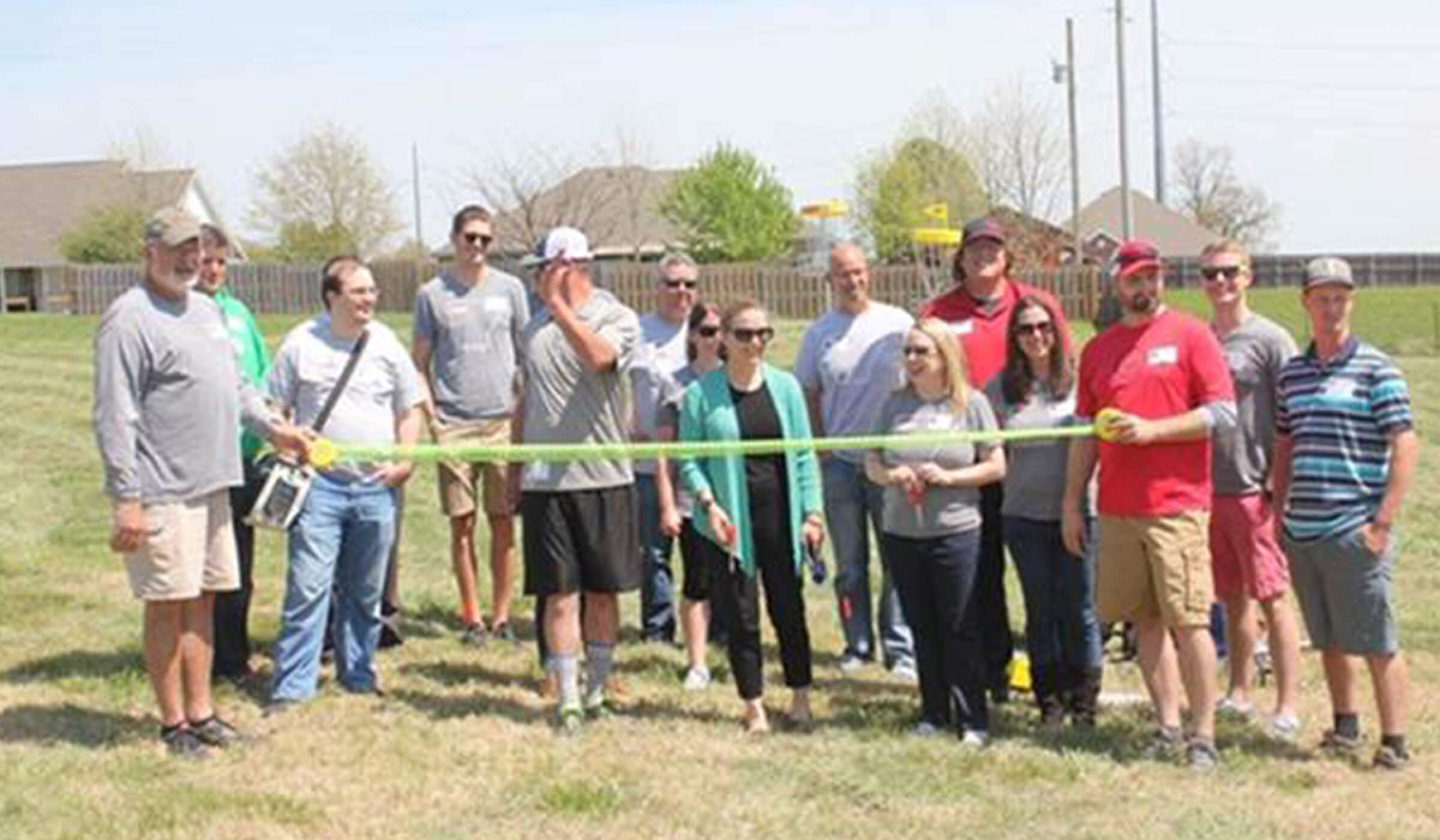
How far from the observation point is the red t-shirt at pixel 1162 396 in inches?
244

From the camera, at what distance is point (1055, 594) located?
705cm

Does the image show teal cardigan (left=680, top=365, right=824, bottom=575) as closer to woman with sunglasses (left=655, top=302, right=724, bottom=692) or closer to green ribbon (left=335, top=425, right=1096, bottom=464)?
green ribbon (left=335, top=425, right=1096, bottom=464)

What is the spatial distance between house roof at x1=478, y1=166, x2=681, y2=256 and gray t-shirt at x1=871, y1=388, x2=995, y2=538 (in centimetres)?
5504

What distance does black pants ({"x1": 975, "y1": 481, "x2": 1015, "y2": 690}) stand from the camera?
7.16m

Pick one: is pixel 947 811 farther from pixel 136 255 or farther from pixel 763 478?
pixel 136 255

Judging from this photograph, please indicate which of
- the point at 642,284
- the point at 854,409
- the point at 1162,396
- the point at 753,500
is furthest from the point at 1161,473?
the point at 642,284

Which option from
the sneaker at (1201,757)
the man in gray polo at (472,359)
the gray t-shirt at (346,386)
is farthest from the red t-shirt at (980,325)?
the gray t-shirt at (346,386)

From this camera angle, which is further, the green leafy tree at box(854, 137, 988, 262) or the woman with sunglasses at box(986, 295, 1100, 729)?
the green leafy tree at box(854, 137, 988, 262)

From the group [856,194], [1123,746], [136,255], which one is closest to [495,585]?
[1123,746]

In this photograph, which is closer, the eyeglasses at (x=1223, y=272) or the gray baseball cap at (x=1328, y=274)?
the gray baseball cap at (x=1328, y=274)

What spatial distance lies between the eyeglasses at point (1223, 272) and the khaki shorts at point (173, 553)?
4.04 m

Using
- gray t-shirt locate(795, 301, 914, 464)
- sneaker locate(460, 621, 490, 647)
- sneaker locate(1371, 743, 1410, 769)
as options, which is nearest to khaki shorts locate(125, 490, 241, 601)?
sneaker locate(460, 621, 490, 647)

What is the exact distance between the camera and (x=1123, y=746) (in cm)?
667

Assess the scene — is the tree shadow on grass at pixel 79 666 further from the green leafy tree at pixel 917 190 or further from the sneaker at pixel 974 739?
the green leafy tree at pixel 917 190
